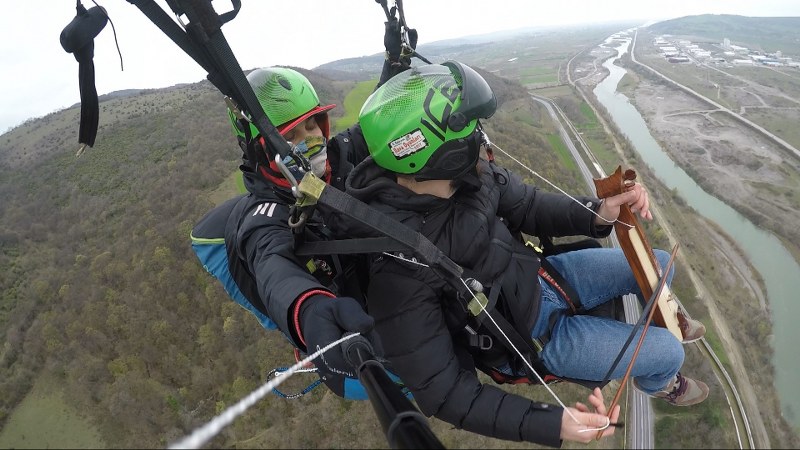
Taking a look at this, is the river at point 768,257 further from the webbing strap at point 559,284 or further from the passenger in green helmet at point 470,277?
the passenger in green helmet at point 470,277

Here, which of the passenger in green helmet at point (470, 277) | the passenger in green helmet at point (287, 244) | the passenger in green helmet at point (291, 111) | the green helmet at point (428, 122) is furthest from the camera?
the passenger in green helmet at point (291, 111)

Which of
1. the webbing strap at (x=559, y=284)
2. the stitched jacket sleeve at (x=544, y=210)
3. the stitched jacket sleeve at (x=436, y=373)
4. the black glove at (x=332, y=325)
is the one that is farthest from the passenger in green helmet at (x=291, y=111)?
the webbing strap at (x=559, y=284)

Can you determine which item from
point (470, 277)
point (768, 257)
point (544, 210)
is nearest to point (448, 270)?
point (470, 277)

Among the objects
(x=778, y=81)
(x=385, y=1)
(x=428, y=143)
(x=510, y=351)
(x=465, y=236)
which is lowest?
(x=778, y=81)

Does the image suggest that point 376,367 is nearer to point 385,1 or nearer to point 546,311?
point 546,311

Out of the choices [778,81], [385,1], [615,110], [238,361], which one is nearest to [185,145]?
[238,361]

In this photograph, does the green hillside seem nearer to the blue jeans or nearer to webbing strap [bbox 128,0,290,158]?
webbing strap [bbox 128,0,290,158]

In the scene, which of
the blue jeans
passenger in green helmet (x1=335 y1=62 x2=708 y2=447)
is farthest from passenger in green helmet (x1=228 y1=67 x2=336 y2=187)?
the blue jeans
